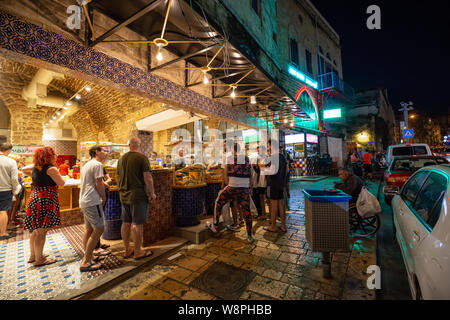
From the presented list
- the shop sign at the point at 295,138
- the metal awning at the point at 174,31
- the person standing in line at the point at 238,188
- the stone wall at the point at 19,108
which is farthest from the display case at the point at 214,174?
the shop sign at the point at 295,138

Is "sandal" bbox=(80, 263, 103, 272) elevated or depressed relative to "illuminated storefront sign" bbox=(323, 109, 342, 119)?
depressed

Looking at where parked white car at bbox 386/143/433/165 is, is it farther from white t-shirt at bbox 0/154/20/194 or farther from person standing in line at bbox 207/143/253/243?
white t-shirt at bbox 0/154/20/194

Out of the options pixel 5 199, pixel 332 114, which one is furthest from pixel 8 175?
pixel 332 114

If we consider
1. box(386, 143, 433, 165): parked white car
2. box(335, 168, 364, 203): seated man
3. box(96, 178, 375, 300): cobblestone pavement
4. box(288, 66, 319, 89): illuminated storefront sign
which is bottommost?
box(96, 178, 375, 300): cobblestone pavement

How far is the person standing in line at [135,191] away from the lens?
3.30 meters

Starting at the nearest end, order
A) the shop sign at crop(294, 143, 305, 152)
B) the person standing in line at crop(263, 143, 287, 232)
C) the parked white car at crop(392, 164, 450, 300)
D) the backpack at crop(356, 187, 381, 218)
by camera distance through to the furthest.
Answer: the parked white car at crop(392, 164, 450, 300), the backpack at crop(356, 187, 381, 218), the person standing in line at crop(263, 143, 287, 232), the shop sign at crop(294, 143, 305, 152)

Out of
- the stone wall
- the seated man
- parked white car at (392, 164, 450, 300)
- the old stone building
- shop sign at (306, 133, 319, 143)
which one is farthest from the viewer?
the old stone building

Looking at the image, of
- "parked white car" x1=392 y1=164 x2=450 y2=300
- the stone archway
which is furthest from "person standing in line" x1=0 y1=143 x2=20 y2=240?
the stone archway

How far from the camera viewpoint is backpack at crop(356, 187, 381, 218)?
13.0 feet

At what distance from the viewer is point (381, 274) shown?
294cm

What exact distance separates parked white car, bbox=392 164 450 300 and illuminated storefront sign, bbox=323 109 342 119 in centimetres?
1845

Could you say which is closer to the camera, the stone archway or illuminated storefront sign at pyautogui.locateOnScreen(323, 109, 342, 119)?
the stone archway
